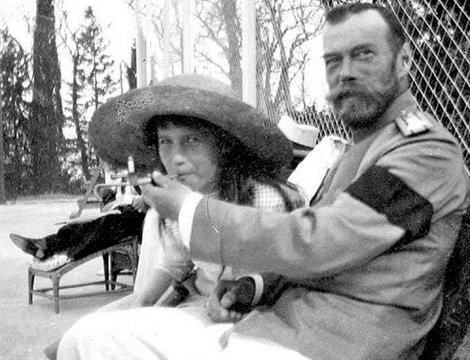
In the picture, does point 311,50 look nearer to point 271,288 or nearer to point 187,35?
point 271,288

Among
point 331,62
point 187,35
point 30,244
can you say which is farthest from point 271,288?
point 187,35

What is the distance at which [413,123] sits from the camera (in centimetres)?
175

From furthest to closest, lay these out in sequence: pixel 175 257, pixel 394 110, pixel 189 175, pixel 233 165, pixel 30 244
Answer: pixel 30 244
pixel 175 257
pixel 233 165
pixel 189 175
pixel 394 110

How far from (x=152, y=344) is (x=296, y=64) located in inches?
126

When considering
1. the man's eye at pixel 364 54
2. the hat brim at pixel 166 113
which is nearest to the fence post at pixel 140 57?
the hat brim at pixel 166 113

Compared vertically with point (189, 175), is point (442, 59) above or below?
above

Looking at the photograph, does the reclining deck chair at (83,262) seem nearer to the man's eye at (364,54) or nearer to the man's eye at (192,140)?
the man's eye at (192,140)

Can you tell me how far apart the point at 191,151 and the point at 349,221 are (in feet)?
2.63

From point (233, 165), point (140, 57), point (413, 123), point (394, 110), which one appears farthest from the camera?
point (140, 57)

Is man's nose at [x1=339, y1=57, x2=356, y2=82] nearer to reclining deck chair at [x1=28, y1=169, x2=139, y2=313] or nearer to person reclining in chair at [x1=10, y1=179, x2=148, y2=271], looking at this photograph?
reclining deck chair at [x1=28, y1=169, x2=139, y2=313]

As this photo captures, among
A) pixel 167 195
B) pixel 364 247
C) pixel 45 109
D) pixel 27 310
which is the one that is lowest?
pixel 27 310

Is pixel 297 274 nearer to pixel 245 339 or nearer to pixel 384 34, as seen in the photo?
pixel 245 339

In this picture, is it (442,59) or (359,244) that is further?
(442,59)

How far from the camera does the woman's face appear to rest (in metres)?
2.23
